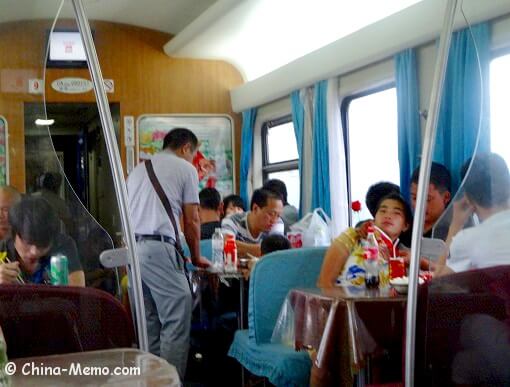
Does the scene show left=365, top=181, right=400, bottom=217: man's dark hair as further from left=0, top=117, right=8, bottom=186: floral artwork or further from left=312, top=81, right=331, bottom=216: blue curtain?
left=0, top=117, right=8, bottom=186: floral artwork

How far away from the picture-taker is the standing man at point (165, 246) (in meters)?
3.92

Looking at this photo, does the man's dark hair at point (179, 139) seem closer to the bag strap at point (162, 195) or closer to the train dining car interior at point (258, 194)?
the train dining car interior at point (258, 194)

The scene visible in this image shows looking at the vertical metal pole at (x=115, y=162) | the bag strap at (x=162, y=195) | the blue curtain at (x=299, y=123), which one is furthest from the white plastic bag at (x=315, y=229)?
the vertical metal pole at (x=115, y=162)

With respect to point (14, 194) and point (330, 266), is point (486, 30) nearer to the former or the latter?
point (330, 266)

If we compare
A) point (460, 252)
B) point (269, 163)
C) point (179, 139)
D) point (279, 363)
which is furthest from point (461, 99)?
point (269, 163)

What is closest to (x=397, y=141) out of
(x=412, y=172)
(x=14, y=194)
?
(x=412, y=172)

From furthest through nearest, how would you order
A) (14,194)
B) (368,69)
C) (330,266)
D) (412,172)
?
(368,69), (412,172), (330,266), (14,194)

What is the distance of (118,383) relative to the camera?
163 centimetres

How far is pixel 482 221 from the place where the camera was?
2223 mm

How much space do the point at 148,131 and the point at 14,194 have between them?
5.21 meters

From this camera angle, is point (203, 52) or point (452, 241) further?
point (203, 52)

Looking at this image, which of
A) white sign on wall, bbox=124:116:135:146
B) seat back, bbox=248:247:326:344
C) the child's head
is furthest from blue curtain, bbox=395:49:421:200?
white sign on wall, bbox=124:116:135:146

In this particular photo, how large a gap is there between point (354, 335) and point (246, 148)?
183 inches

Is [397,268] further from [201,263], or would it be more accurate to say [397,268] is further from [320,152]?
[320,152]
